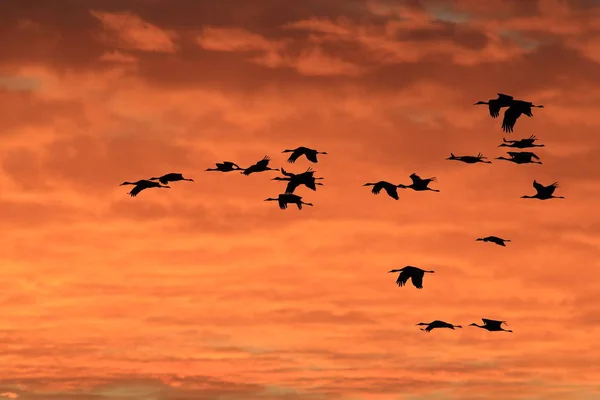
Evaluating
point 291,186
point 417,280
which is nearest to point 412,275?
point 417,280

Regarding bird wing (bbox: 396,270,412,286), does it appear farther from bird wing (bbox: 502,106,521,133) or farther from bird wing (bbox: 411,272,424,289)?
bird wing (bbox: 502,106,521,133)

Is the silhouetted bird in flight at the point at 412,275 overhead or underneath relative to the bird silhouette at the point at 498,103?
underneath

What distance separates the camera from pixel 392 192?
11262 centimetres

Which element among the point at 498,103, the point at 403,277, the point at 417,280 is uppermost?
the point at 498,103

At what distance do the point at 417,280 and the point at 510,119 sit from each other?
1218cm

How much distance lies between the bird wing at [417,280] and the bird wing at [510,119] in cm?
1142

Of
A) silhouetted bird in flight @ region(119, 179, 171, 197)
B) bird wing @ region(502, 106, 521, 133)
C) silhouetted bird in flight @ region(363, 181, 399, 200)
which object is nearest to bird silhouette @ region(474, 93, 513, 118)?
bird wing @ region(502, 106, 521, 133)

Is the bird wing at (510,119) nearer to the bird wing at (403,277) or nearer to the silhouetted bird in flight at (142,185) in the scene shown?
the bird wing at (403,277)

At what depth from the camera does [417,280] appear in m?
111

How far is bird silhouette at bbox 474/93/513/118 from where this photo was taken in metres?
106

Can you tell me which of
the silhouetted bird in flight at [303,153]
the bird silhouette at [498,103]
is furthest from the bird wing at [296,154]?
the bird silhouette at [498,103]

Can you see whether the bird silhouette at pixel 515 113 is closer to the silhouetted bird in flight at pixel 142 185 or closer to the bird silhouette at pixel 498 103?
the bird silhouette at pixel 498 103

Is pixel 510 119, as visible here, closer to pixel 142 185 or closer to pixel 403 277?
pixel 403 277

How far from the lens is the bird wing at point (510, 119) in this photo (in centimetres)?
10525
